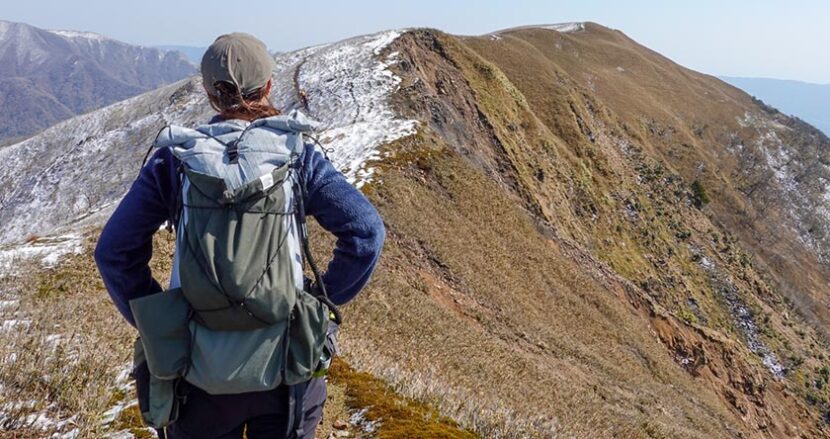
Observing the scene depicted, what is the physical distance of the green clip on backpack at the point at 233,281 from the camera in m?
2.22

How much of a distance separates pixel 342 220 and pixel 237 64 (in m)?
0.87

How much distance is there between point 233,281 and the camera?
86.5 inches

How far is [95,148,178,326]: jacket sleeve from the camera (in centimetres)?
247

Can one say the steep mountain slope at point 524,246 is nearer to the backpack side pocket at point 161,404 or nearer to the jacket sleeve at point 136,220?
the jacket sleeve at point 136,220

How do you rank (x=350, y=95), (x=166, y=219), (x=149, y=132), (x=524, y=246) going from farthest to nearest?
(x=149, y=132)
(x=350, y=95)
(x=524, y=246)
(x=166, y=219)

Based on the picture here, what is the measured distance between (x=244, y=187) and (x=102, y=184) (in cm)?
3274

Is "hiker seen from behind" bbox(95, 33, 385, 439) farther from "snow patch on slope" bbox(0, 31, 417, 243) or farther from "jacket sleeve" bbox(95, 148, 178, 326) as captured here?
"snow patch on slope" bbox(0, 31, 417, 243)

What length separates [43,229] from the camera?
28.7 metres

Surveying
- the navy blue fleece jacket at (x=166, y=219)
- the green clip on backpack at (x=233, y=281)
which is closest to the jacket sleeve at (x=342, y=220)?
the navy blue fleece jacket at (x=166, y=219)

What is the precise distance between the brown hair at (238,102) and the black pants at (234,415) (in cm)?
129

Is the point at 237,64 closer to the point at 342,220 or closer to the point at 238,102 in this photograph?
the point at 238,102

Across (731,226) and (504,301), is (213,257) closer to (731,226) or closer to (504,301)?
(504,301)

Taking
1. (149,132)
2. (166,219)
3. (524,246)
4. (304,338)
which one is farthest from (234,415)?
(149,132)

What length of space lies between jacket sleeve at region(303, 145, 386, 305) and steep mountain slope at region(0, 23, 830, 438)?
2.56 m
